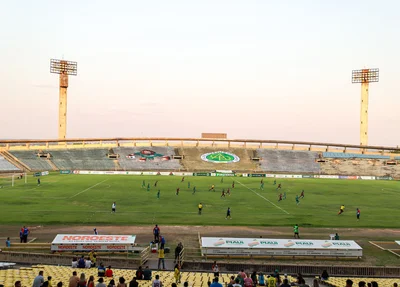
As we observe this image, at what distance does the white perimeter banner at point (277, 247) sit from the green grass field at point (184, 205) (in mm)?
10411

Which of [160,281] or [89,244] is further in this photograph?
[89,244]

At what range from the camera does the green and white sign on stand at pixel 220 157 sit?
105375 mm

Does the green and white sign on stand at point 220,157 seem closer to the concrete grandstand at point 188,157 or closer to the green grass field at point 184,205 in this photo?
the concrete grandstand at point 188,157

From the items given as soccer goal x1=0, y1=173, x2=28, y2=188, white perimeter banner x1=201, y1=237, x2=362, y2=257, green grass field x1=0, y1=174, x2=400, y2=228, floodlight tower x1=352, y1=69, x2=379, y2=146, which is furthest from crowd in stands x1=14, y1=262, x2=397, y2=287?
floodlight tower x1=352, y1=69, x2=379, y2=146

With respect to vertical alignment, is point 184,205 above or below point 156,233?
below

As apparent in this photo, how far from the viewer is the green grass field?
123 feet

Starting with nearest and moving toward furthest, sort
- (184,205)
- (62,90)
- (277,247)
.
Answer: (277,247), (184,205), (62,90)

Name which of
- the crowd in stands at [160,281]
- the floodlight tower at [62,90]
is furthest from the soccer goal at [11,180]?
the crowd in stands at [160,281]

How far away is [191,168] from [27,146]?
39294 millimetres

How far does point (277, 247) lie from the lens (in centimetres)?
2539

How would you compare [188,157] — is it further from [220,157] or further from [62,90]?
[62,90]

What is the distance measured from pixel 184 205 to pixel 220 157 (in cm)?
6216

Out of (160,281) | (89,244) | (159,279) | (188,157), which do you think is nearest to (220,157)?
(188,157)

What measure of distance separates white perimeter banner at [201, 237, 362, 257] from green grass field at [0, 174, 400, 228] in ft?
34.2
